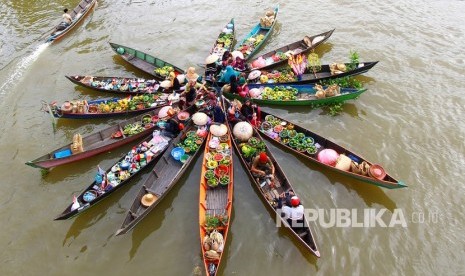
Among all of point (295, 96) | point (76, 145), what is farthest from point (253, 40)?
point (76, 145)

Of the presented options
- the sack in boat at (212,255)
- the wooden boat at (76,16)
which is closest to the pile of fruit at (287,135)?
the sack in boat at (212,255)

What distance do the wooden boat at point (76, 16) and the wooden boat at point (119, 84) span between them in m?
6.29

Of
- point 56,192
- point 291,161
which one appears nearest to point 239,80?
point 291,161

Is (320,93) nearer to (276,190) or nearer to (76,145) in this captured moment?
(276,190)

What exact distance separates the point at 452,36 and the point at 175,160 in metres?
17.5

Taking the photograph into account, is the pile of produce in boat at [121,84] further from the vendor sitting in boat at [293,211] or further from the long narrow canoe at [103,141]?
the vendor sitting in boat at [293,211]

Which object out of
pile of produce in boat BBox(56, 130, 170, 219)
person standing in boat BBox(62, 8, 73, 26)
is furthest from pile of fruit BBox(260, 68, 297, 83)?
person standing in boat BBox(62, 8, 73, 26)

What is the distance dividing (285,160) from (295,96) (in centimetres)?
366

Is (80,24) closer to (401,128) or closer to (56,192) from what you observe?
(56,192)

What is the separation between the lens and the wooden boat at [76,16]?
21281 millimetres

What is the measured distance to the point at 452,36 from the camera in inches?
756

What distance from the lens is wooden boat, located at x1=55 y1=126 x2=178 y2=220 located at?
11.4 metres

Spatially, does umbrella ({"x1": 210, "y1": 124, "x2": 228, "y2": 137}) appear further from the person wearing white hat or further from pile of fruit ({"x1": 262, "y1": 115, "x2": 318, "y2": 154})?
the person wearing white hat

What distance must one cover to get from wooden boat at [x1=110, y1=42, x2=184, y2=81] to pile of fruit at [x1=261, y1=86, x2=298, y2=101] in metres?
4.74
